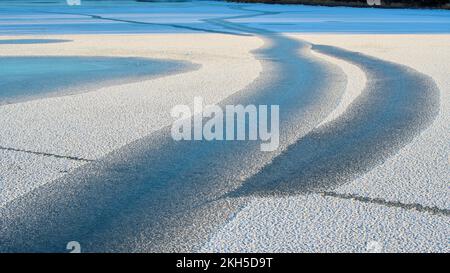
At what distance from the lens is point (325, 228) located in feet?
9.95

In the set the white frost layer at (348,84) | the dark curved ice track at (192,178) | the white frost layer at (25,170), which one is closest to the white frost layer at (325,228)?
the dark curved ice track at (192,178)

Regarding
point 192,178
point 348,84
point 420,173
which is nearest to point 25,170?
point 192,178

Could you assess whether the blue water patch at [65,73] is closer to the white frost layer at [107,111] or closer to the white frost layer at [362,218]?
the white frost layer at [107,111]

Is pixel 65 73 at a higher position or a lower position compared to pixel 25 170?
lower

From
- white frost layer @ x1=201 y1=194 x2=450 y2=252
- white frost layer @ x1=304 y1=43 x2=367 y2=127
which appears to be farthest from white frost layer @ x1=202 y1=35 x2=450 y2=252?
white frost layer @ x1=304 y1=43 x2=367 y2=127

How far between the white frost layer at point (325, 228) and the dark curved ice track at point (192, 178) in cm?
13

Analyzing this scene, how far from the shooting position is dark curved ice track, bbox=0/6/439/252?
295 cm

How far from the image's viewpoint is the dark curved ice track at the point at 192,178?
295 centimetres

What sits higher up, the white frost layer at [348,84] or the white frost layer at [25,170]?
the white frost layer at [25,170]

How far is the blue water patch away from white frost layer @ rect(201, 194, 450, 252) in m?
Result: 3.92

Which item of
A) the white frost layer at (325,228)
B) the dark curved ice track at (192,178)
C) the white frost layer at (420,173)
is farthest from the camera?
the white frost layer at (420,173)

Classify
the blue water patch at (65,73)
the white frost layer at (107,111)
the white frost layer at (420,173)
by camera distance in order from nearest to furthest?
1. the white frost layer at (420,173)
2. the white frost layer at (107,111)
3. the blue water patch at (65,73)

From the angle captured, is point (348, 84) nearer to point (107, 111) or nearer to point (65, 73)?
point (107, 111)

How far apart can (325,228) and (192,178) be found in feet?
3.42
